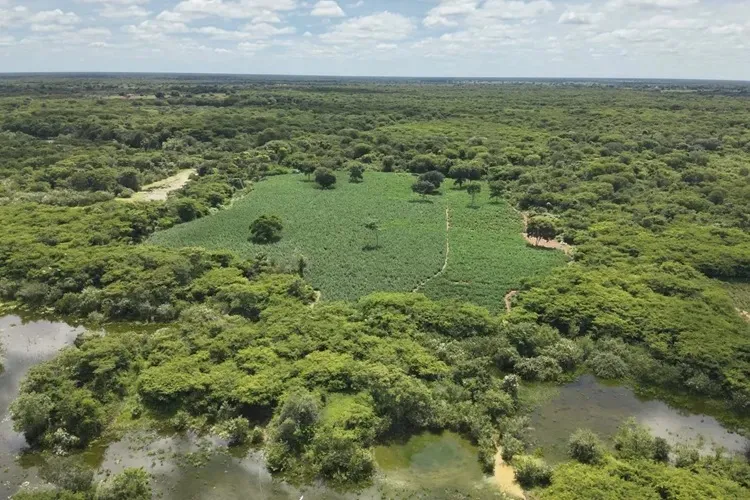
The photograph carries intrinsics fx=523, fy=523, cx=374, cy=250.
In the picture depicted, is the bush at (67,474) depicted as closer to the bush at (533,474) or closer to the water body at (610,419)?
the bush at (533,474)

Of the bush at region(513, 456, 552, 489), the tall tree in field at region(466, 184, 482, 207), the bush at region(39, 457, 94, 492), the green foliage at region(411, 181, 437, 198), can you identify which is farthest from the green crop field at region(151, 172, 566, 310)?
the bush at region(39, 457, 94, 492)

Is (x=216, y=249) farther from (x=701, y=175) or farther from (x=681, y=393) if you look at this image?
(x=701, y=175)

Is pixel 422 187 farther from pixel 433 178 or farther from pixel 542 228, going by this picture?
pixel 542 228

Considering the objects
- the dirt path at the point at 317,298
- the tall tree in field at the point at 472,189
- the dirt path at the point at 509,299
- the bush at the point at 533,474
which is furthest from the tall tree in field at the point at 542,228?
the bush at the point at 533,474

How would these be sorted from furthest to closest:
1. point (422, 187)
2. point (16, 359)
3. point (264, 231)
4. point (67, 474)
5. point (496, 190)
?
point (496, 190) < point (422, 187) < point (264, 231) < point (16, 359) < point (67, 474)

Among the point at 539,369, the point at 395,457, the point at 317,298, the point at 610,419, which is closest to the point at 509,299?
the point at 539,369

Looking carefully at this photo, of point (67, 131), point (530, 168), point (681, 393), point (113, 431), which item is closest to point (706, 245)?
point (681, 393)

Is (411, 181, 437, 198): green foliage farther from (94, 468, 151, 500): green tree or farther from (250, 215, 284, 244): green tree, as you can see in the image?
(94, 468, 151, 500): green tree
